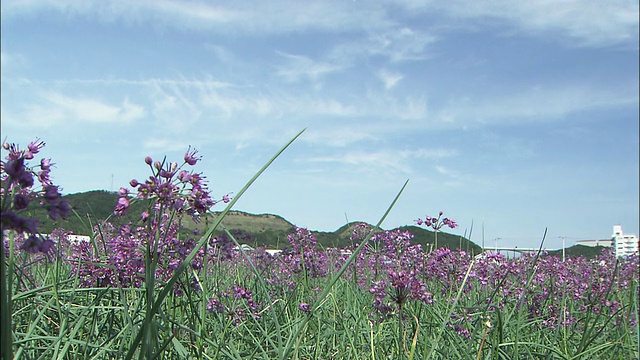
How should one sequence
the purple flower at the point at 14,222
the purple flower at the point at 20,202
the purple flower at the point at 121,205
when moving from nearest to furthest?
1. the purple flower at the point at 14,222
2. the purple flower at the point at 20,202
3. the purple flower at the point at 121,205

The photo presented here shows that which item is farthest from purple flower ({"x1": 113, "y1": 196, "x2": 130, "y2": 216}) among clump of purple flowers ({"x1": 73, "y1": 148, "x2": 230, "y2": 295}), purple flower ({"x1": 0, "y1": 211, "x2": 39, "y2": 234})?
purple flower ({"x1": 0, "y1": 211, "x2": 39, "y2": 234})

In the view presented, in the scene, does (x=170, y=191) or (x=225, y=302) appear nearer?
(x=170, y=191)

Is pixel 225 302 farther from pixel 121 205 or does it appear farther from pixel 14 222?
pixel 14 222

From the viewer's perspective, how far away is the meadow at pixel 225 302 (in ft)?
6.99

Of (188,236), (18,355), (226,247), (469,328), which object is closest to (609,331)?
(469,328)

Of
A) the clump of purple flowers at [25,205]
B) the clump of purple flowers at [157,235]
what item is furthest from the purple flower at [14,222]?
the clump of purple flowers at [157,235]

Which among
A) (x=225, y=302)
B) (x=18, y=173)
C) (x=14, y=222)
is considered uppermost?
(x=18, y=173)

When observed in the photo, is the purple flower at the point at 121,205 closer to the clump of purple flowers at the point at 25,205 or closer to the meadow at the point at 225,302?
the meadow at the point at 225,302

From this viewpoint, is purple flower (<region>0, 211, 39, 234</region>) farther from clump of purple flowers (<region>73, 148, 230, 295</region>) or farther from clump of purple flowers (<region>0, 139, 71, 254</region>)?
clump of purple flowers (<region>73, 148, 230, 295</region>)

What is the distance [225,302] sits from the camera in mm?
5078

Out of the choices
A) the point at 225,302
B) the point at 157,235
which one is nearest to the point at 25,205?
the point at 157,235

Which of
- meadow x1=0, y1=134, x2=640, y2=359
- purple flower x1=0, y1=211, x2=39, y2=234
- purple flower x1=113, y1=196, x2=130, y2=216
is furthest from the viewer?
purple flower x1=113, y1=196, x2=130, y2=216

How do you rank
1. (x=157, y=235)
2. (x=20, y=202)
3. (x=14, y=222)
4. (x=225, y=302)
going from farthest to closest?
(x=225, y=302) → (x=157, y=235) → (x=20, y=202) → (x=14, y=222)

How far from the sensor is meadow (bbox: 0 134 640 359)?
213 centimetres
